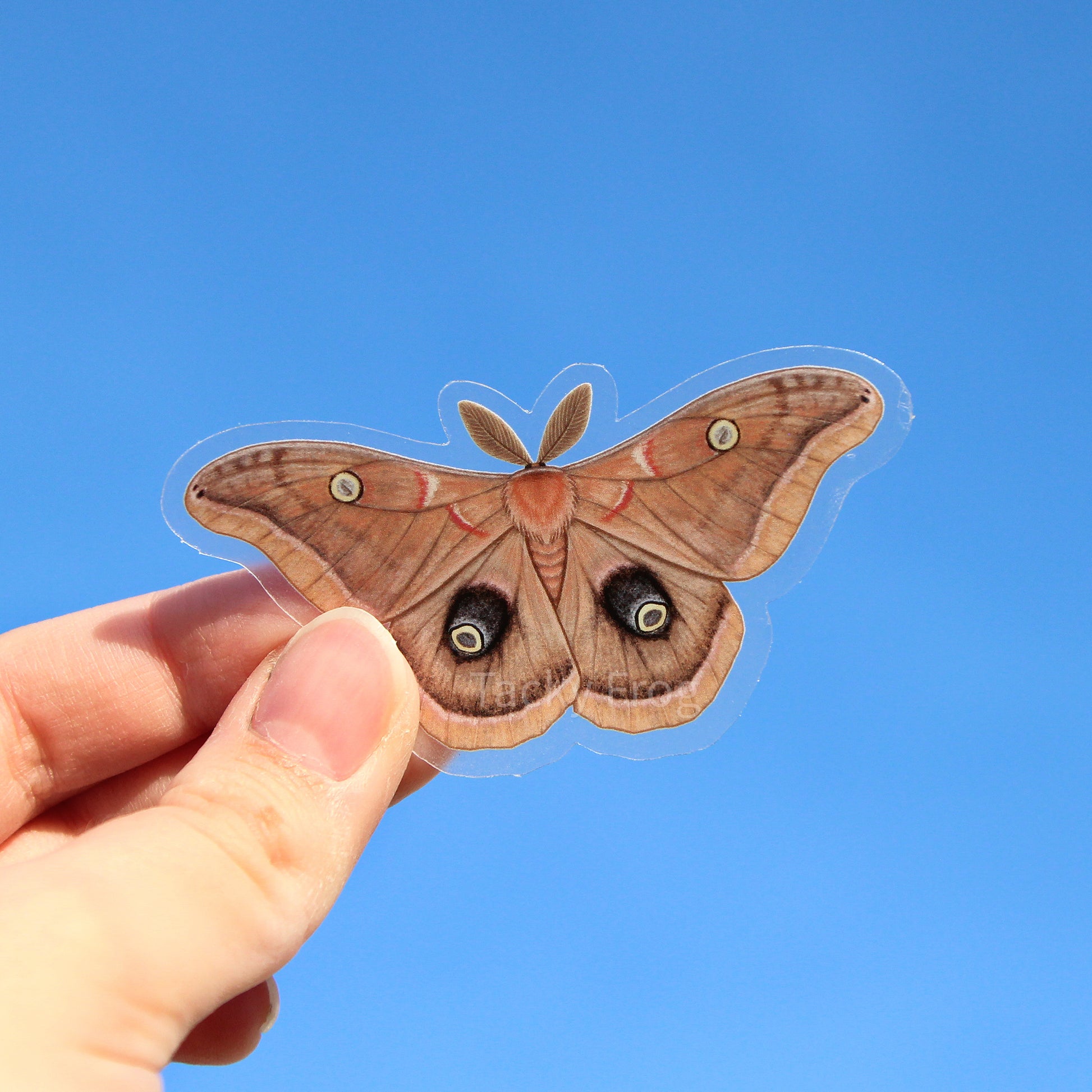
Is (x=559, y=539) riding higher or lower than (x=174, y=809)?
higher

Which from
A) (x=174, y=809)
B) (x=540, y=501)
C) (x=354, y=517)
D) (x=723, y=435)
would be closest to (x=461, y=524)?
(x=540, y=501)

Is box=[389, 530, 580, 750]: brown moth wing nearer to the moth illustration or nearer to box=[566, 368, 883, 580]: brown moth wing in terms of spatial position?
the moth illustration

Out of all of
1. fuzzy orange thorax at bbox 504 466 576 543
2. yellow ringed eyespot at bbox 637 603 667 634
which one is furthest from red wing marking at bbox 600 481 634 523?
yellow ringed eyespot at bbox 637 603 667 634

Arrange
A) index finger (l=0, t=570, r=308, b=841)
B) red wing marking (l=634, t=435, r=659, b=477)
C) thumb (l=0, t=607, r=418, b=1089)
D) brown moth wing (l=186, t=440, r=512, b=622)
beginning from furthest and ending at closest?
index finger (l=0, t=570, r=308, b=841) < red wing marking (l=634, t=435, r=659, b=477) < brown moth wing (l=186, t=440, r=512, b=622) < thumb (l=0, t=607, r=418, b=1089)

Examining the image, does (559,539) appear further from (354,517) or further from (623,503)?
(354,517)

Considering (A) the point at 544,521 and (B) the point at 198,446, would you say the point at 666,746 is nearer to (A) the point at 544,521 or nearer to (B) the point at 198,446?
(A) the point at 544,521

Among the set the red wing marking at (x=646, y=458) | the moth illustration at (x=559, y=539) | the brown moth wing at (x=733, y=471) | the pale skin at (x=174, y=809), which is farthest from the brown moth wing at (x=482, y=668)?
the red wing marking at (x=646, y=458)
